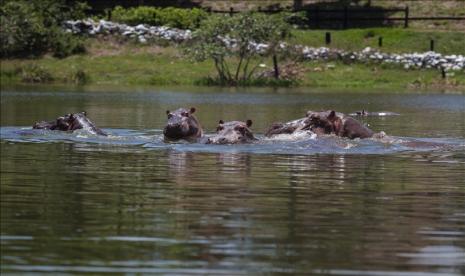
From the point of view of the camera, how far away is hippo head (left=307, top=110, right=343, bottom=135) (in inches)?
905

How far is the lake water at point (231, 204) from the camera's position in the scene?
9922mm

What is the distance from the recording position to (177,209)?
1280 cm

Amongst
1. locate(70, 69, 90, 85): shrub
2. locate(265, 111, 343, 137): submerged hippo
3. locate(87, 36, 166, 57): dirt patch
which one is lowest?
locate(70, 69, 90, 85): shrub

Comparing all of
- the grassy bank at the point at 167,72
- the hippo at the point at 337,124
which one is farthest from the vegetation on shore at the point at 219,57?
the hippo at the point at 337,124

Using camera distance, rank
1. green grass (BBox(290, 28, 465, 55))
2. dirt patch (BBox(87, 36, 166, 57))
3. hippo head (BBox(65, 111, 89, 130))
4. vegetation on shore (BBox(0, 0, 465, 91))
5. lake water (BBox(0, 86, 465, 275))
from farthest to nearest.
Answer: dirt patch (BBox(87, 36, 166, 57)) < green grass (BBox(290, 28, 465, 55)) < vegetation on shore (BBox(0, 0, 465, 91)) < hippo head (BBox(65, 111, 89, 130)) < lake water (BBox(0, 86, 465, 275))

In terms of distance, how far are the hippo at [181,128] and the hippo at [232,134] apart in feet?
2.74

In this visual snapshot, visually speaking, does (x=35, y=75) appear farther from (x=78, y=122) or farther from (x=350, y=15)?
(x=78, y=122)

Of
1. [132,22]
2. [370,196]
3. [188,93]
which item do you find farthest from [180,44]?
[370,196]

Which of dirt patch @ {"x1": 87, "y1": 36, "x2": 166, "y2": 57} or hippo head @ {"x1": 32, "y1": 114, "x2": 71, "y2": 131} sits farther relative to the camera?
dirt patch @ {"x1": 87, "y1": 36, "x2": 166, "y2": 57}

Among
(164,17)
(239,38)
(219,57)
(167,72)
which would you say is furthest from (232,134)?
(164,17)

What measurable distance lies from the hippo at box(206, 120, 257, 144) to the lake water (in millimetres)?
384

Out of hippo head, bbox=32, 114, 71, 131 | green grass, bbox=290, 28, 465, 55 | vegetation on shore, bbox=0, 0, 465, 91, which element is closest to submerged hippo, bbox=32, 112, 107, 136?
hippo head, bbox=32, 114, 71, 131

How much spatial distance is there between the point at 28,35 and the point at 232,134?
161ft

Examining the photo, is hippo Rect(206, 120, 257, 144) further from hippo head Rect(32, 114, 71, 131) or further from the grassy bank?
the grassy bank
